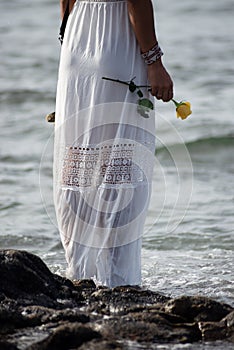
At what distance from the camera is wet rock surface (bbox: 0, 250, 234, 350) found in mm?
3951

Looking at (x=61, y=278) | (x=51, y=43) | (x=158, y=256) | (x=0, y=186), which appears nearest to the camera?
(x=61, y=278)

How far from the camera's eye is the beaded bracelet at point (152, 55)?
4668 mm

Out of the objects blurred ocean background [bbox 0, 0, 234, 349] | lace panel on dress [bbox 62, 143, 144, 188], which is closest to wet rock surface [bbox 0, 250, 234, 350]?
blurred ocean background [bbox 0, 0, 234, 349]

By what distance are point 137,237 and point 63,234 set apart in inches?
15.4

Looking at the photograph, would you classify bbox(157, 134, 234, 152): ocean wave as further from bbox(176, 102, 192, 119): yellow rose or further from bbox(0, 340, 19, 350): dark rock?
bbox(0, 340, 19, 350): dark rock

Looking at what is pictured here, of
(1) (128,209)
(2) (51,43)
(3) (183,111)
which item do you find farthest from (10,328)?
(2) (51,43)

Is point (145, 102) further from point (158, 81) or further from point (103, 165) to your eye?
point (103, 165)

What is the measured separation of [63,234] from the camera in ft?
16.5

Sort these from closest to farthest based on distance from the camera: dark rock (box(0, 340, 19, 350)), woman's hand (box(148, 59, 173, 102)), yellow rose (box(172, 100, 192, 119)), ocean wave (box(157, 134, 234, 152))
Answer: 1. dark rock (box(0, 340, 19, 350))
2. woman's hand (box(148, 59, 173, 102))
3. yellow rose (box(172, 100, 192, 119))
4. ocean wave (box(157, 134, 234, 152))

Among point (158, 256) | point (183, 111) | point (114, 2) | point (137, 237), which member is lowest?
point (158, 256)

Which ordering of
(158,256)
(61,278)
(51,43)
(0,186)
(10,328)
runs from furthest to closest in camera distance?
(51,43) → (0,186) → (158,256) → (61,278) → (10,328)

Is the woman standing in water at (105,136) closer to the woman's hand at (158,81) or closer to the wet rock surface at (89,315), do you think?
the woman's hand at (158,81)

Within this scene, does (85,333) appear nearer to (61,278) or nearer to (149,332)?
(149,332)

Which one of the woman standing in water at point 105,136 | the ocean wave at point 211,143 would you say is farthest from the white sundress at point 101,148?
the ocean wave at point 211,143
